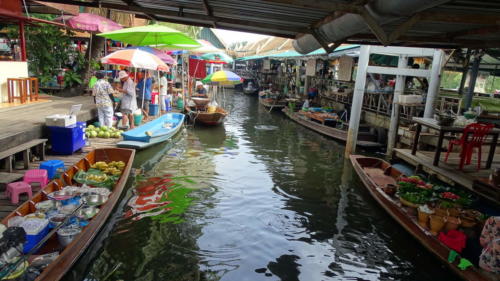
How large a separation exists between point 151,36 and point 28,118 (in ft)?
16.0

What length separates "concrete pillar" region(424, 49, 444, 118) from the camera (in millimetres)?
11031

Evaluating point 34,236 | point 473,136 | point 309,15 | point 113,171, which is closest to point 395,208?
point 473,136

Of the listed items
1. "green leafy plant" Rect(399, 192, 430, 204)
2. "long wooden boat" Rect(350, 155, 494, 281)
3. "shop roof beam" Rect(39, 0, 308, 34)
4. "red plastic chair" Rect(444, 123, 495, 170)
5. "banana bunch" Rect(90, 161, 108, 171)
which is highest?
"shop roof beam" Rect(39, 0, 308, 34)

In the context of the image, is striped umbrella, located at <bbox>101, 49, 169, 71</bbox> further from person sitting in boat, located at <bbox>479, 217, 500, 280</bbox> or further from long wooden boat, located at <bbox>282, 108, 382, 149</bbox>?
person sitting in boat, located at <bbox>479, 217, 500, 280</bbox>

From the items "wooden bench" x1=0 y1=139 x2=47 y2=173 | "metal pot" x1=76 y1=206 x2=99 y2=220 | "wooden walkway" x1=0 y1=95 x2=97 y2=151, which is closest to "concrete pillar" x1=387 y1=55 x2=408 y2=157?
"metal pot" x1=76 y1=206 x2=99 y2=220

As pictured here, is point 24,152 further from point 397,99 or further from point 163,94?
point 397,99

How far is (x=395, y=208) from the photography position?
698 cm

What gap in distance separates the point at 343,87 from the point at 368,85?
3409 millimetres

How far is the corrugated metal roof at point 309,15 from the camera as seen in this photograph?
3738 mm

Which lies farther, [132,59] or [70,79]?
[70,79]

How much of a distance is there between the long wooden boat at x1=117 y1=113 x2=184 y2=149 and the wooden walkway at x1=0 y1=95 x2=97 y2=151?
1.41 metres

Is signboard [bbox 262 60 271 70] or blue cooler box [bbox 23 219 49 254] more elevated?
signboard [bbox 262 60 271 70]

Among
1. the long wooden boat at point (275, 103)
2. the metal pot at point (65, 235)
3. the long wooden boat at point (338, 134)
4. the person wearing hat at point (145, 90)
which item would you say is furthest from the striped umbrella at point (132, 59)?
the long wooden boat at point (275, 103)

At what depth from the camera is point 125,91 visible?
431 inches
